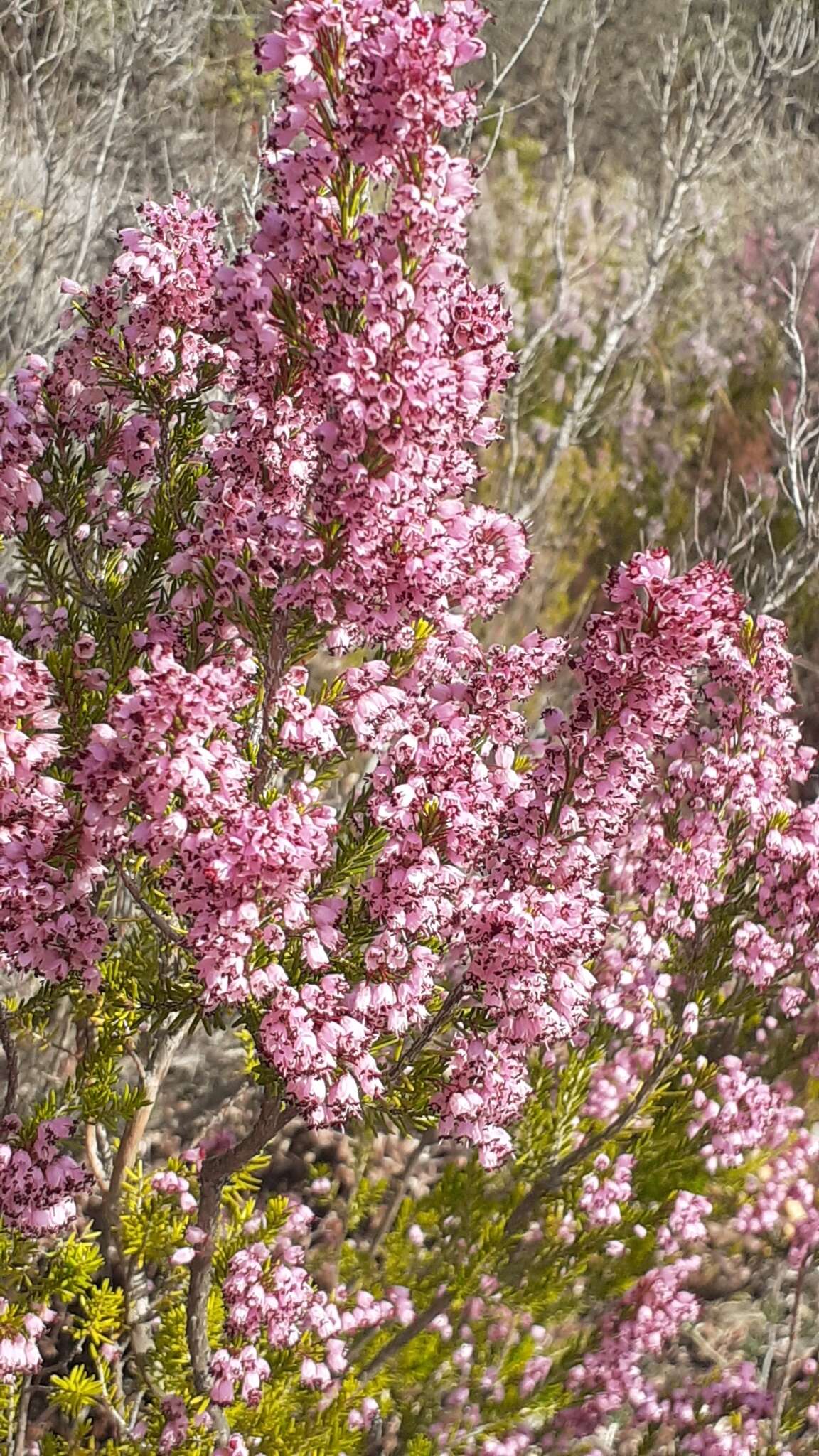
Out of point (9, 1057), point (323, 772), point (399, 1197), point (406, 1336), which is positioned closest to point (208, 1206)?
point (9, 1057)

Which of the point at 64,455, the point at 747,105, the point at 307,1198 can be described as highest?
the point at 747,105

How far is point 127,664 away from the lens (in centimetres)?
250

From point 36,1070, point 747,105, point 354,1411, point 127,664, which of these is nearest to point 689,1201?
point 354,1411

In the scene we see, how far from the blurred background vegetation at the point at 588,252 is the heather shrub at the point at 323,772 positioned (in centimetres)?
247

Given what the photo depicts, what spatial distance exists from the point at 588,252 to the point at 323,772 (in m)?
11.1

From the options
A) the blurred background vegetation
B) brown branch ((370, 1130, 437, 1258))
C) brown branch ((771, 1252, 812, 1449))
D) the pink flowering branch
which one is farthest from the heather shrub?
the blurred background vegetation

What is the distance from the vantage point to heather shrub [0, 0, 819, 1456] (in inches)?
72.2

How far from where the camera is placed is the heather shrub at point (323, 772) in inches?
72.2

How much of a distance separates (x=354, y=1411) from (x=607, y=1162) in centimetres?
122

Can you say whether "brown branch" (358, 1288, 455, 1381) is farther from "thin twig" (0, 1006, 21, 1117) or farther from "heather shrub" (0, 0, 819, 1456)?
"thin twig" (0, 1006, 21, 1117)

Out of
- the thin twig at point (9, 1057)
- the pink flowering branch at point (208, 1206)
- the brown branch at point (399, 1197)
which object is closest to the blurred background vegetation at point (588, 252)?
the brown branch at point (399, 1197)

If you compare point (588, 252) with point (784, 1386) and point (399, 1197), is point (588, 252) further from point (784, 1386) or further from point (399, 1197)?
point (784, 1386)

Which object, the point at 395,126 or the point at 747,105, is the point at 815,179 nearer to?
the point at 747,105

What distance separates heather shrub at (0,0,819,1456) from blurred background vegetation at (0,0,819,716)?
8.10 ft
